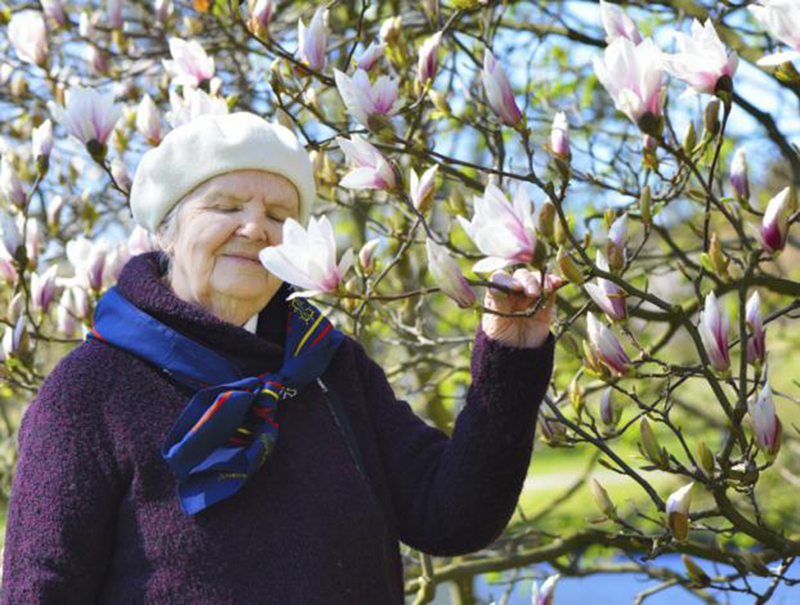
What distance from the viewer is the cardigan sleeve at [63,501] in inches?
63.1

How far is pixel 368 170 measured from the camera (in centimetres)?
171

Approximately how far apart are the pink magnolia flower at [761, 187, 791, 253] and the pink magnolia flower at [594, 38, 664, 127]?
223 millimetres

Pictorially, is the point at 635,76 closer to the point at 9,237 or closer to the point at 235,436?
the point at 235,436

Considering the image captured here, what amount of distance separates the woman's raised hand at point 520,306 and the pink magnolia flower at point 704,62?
300mm

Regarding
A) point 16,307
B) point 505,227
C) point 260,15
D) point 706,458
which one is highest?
point 260,15

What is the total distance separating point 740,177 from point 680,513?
22.4 inches

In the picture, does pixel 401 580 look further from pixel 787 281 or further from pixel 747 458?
pixel 787 281

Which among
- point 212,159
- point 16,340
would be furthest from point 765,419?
point 16,340

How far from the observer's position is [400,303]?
3475 mm

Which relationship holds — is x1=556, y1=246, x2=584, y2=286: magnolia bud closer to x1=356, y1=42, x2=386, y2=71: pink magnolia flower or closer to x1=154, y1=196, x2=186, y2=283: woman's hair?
x1=154, y1=196, x2=186, y2=283: woman's hair

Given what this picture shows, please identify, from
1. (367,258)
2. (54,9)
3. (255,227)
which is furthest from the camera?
(54,9)

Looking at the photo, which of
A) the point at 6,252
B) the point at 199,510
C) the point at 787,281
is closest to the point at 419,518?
the point at 199,510

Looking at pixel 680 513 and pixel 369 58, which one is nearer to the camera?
pixel 680 513

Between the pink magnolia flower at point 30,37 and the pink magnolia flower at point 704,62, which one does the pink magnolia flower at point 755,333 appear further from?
the pink magnolia flower at point 30,37
